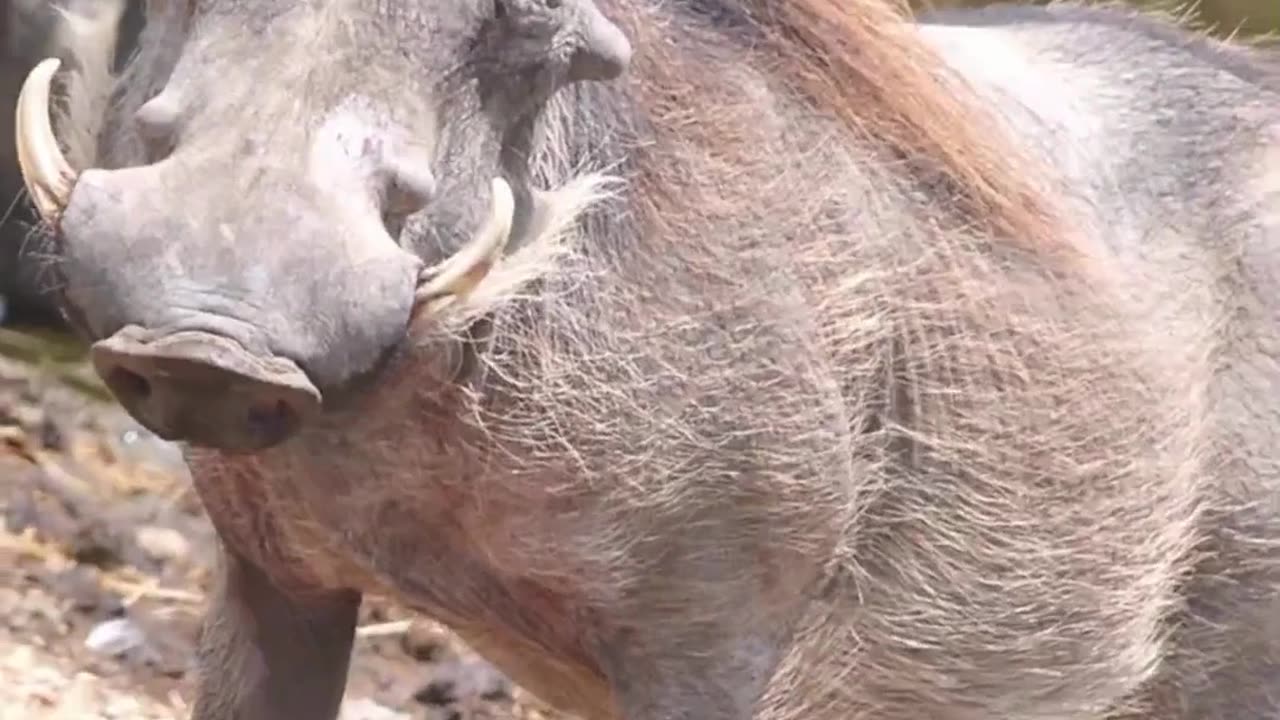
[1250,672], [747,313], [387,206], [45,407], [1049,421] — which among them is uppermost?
[387,206]

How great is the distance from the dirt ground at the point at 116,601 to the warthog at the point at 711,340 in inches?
23.7

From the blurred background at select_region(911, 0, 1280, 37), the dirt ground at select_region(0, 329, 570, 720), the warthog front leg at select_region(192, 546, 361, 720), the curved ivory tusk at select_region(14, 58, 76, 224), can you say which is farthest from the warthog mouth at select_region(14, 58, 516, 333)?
the blurred background at select_region(911, 0, 1280, 37)

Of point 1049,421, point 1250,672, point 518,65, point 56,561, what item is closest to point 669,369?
point 518,65

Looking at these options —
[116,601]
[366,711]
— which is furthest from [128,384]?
[116,601]

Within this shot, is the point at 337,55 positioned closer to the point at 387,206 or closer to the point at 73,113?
the point at 387,206

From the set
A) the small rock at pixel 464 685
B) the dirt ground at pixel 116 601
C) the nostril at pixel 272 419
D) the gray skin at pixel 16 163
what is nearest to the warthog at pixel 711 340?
the nostril at pixel 272 419

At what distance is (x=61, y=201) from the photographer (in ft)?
3.46

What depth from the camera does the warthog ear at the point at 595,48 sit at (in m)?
1.19

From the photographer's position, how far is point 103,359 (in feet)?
3.23

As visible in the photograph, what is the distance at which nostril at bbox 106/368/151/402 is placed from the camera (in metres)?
1.00

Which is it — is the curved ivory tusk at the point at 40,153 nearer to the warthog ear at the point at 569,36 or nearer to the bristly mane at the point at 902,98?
the warthog ear at the point at 569,36

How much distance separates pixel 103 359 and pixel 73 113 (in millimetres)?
346

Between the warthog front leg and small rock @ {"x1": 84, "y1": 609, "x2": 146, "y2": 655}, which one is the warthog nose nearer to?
the warthog front leg

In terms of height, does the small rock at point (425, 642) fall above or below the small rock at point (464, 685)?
below
